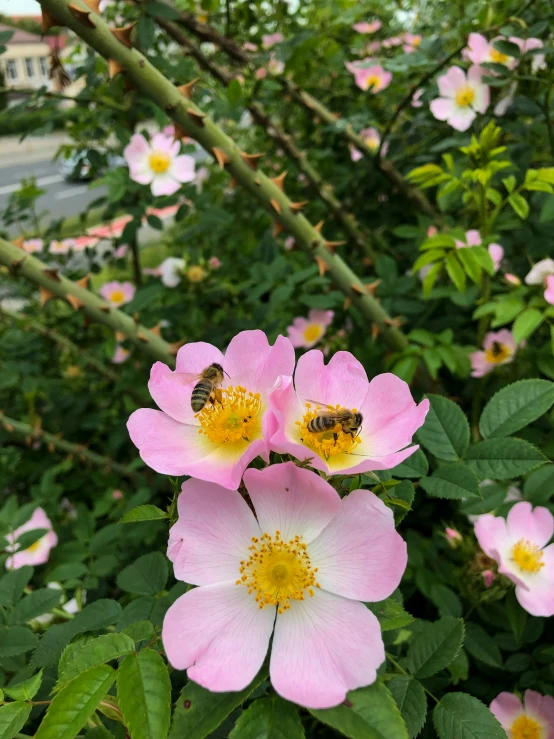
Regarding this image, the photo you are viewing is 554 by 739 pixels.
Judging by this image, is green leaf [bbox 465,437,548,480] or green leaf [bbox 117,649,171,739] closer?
green leaf [bbox 117,649,171,739]

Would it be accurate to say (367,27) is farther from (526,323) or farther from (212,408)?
(212,408)

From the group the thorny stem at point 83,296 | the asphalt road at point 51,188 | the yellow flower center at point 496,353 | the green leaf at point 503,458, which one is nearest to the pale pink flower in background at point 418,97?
the yellow flower center at point 496,353

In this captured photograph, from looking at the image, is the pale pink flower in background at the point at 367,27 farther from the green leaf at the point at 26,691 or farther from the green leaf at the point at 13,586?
the green leaf at the point at 26,691

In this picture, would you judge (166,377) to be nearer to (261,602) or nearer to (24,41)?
(261,602)

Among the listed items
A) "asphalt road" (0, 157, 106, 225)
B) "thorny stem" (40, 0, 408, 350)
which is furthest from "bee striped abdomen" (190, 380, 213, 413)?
"asphalt road" (0, 157, 106, 225)

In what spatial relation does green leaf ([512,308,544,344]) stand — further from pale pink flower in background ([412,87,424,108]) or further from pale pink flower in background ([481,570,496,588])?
pale pink flower in background ([412,87,424,108])
